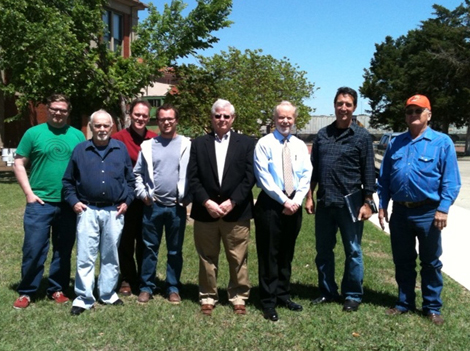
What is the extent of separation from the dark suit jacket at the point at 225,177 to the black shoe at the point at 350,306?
49.4 inches

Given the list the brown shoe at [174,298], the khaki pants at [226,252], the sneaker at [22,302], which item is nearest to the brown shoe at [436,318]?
the khaki pants at [226,252]

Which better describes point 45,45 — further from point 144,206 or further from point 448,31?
point 448,31

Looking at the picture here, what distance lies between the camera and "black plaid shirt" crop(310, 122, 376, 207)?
4793mm

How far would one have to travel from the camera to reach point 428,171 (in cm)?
456

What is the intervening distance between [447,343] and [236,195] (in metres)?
2.12

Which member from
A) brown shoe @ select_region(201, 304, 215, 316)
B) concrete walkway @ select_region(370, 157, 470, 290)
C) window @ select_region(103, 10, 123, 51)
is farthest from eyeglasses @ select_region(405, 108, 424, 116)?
window @ select_region(103, 10, 123, 51)

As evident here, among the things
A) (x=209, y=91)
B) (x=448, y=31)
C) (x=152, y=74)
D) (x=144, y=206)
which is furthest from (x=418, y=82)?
(x=144, y=206)

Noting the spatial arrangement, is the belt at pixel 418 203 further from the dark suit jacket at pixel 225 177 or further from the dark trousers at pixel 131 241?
the dark trousers at pixel 131 241

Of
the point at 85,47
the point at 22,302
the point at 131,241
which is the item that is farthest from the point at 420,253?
the point at 85,47

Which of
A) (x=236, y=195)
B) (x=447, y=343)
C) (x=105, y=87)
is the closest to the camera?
(x=447, y=343)

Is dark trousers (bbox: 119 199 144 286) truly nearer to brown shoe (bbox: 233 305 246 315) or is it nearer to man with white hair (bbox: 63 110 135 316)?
man with white hair (bbox: 63 110 135 316)

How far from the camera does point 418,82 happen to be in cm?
4303

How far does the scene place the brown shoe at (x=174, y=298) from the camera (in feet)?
16.7

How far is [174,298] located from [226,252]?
2.44ft
